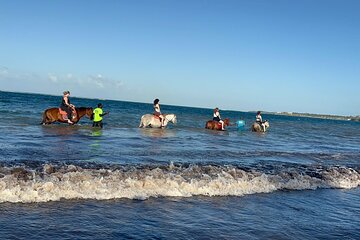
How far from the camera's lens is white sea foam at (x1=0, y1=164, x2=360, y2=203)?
7.53m

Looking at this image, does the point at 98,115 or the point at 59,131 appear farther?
the point at 98,115

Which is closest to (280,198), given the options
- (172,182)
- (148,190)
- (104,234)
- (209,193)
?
(209,193)

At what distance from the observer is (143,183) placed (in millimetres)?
8656

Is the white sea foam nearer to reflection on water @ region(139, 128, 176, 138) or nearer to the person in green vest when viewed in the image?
reflection on water @ region(139, 128, 176, 138)

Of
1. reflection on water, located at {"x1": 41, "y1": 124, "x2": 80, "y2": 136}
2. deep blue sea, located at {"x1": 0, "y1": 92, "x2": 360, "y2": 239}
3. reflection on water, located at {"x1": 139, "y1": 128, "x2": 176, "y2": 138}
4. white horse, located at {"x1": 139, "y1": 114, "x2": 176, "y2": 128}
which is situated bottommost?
deep blue sea, located at {"x1": 0, "y1": 92, "x2": 360, "y2": 239}

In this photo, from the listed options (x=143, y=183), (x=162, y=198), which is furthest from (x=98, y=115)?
(x=162, y=198)

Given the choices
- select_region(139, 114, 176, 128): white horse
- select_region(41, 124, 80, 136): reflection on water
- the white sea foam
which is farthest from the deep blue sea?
select_region(139, 114, 176, 128): white horse

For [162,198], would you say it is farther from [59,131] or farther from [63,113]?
[63,113]

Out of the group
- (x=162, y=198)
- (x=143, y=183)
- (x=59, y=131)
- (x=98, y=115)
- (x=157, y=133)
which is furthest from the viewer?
(x=98, y=115)

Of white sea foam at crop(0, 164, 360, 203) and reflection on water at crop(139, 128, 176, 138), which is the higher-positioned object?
reflection on water at crop(139, 128, 176, 138)

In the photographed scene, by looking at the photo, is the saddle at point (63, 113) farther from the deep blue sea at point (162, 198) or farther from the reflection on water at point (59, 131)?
the deep blue sea at point (162, 198)

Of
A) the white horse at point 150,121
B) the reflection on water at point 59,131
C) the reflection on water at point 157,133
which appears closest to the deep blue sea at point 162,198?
the reflection on water at point 59,131

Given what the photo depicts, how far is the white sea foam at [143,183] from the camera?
753cm

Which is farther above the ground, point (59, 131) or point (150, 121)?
point (150, 121)
